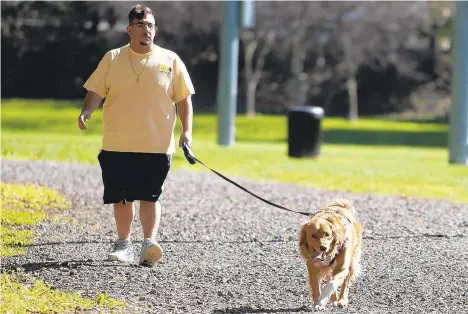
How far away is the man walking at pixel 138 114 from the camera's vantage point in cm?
778

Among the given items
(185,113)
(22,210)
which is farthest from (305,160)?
(185,113)

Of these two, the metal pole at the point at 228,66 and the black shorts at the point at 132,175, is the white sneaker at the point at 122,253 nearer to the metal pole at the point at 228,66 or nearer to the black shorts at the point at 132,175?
the black shorts at the point at 132,175

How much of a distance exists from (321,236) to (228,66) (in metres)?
16.7

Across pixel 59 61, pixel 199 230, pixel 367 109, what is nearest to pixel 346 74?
pixel 367 109

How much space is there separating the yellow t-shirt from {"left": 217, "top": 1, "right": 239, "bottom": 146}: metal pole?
1479cm

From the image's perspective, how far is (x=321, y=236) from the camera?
6.18 meters

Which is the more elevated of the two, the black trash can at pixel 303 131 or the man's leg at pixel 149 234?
the man's leg at pixel 149 234

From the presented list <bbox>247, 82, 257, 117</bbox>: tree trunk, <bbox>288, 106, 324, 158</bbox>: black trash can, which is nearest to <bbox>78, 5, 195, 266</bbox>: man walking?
<bbox>288, 106, 324, 158</bbox>: black trash can

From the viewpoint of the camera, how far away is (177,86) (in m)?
7.92

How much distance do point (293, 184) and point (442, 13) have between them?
3066 cm

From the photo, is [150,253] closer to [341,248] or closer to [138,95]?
[138,95]

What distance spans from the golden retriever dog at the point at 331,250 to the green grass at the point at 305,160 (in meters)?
6.66

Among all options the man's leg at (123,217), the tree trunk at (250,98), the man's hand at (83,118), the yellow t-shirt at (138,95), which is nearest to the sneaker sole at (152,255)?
the man's leg at (123,217)

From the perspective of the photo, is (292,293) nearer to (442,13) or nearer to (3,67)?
(3,67)
